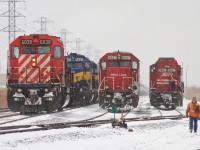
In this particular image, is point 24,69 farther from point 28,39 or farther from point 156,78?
point 156,78

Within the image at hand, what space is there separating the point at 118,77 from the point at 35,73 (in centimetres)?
646

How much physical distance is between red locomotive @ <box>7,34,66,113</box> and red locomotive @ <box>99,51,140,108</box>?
4068 mm

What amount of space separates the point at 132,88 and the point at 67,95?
401cm

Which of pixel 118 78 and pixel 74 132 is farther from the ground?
pixel 118 78

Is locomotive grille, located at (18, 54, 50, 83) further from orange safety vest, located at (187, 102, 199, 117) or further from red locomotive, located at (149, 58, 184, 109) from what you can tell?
red locomotive, located at (149, 58, 184, 109)

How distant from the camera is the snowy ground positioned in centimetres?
1029

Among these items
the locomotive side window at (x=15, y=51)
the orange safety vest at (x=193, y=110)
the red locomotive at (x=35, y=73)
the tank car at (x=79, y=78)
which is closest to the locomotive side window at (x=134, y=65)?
the tank car at (x=79, y=78)

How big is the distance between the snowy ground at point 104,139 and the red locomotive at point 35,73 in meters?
5.97

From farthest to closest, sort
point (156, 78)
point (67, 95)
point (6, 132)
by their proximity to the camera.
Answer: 1. point (156, 78)
2. point (67, 95)
3. point (6, 132)

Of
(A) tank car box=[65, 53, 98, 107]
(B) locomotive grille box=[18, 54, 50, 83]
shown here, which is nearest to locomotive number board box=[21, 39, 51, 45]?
(B) locomotive grille box=[18, 54, 50, 83]

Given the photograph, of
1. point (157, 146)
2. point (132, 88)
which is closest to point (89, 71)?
point (132, 88)

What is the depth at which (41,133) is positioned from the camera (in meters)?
12.4

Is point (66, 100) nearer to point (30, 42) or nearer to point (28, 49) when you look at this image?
point (28, 49)

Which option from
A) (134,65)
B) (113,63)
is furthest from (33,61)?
(134,65)
